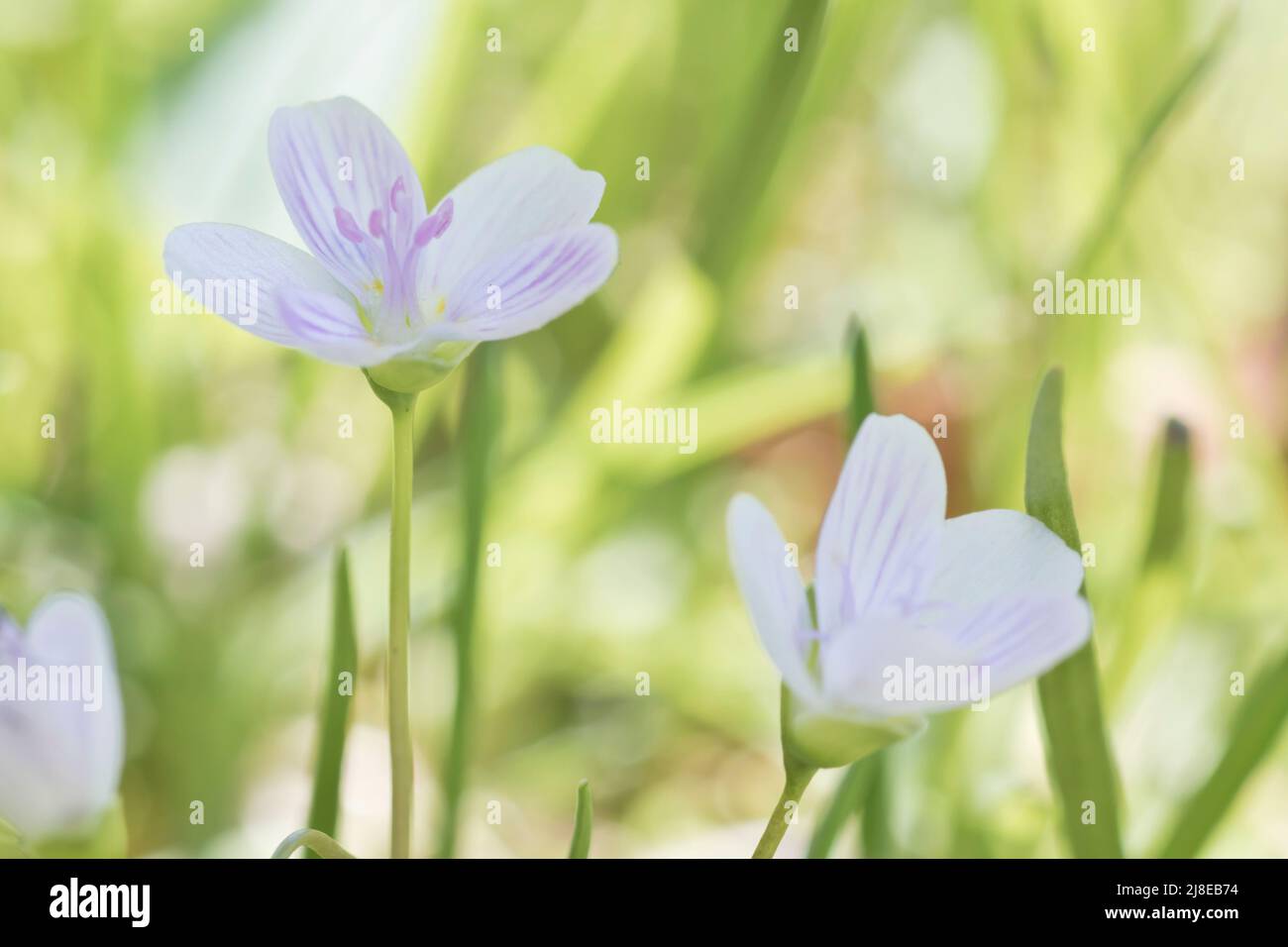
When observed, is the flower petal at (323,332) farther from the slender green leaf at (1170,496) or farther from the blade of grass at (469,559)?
the slender green leaf at (1170,496)

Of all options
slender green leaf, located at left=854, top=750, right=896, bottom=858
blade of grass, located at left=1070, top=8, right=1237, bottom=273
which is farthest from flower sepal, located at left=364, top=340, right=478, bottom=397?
blade of grass, located at left=1070, top=8, right=1237, bottom=273

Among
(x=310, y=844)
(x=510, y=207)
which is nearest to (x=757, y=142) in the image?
(x=510, y=207)

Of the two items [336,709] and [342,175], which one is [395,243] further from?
[336,709]

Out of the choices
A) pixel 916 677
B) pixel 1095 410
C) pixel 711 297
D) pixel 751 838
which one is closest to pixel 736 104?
pixel 711 297

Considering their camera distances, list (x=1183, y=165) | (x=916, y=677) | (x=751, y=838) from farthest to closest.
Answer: (x=1183, y=165) < (x=751, y=838) < (x=916, y=677)

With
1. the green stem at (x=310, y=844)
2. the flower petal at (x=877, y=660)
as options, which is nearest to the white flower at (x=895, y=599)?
the flower petal at (x=877, y=660)

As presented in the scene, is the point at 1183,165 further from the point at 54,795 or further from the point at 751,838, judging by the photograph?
the point at 54,795
